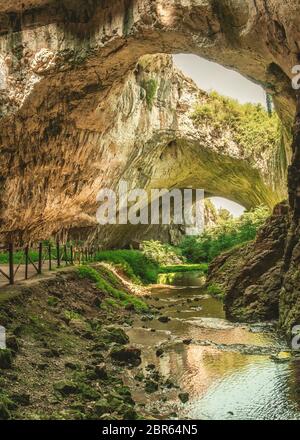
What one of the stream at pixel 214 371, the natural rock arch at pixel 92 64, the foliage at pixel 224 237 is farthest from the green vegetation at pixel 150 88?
the stream at pixel 214 371

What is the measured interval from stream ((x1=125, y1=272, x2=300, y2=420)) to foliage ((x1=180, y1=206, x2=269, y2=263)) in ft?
30.8

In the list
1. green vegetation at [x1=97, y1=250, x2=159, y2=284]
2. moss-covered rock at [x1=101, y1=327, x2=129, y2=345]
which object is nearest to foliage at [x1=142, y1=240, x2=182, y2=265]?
green vegetation at [x1=97, y1=250, x2=159, y2=284]

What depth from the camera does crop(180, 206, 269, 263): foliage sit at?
71.7 feet

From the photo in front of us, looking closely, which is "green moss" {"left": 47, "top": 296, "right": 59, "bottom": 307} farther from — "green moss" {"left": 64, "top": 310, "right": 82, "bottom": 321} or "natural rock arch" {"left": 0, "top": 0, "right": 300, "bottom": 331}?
"natural rock arch" {"left": 0, "top": 0, "right": 300, "bottom": 331}

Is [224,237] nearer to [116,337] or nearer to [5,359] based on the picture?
[116,337]

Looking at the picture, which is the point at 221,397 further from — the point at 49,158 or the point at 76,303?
the point at 49,158

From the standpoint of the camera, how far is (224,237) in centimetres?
2631

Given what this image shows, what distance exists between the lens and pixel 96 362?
20.0 feet

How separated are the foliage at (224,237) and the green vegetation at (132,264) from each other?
4.14m

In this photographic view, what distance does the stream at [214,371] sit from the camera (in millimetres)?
4516

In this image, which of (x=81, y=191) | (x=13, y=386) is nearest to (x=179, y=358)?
(x=13, y=386)

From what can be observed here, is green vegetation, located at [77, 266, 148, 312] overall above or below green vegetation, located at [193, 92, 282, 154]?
below

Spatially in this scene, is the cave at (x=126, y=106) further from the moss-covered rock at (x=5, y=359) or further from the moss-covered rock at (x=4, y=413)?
the moss-covered rock at (x=4, y=413)
